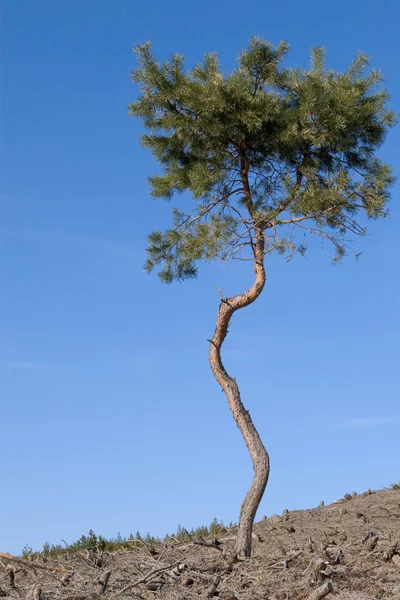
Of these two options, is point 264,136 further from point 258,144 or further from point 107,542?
point 107,542

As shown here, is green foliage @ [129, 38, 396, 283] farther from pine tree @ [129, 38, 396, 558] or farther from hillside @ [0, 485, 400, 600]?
hillside @ [0, 485, 400, 600]

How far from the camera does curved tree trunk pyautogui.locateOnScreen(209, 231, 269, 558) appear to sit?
8.44 metres

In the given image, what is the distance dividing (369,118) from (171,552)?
6.62m

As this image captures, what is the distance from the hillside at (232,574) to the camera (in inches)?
254

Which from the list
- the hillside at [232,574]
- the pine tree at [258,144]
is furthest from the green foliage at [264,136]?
the hillside at [232,574]

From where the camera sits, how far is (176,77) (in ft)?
31.8

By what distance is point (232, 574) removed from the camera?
23.3 ft

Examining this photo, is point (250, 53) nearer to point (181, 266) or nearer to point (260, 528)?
point (181, 266)

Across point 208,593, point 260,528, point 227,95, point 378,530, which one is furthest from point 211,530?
point 227,95

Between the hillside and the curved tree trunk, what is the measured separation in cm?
36

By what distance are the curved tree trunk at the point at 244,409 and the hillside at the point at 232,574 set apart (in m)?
0.36

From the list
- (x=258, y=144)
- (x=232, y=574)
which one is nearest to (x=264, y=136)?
(x=258, y=144)

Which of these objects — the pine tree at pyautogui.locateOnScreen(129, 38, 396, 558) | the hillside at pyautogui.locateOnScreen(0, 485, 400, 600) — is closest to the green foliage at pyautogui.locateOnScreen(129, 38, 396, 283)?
the pine tree at pyautogui.locateOnScreen(129, 38, 396, 558)

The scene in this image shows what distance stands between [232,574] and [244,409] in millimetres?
2347
